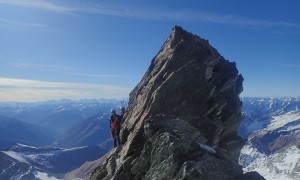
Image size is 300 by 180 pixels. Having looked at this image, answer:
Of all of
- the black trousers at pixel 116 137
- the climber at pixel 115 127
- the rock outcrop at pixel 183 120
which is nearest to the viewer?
the rock outcrop at pixel 183 120

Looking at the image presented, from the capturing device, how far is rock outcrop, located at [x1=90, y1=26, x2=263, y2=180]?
1058 inches

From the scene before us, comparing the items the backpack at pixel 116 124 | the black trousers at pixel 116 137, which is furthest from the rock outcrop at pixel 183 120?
the black trousers at pixel 116 137

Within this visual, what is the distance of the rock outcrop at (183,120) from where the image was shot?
26875mm

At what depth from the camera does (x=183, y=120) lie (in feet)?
109

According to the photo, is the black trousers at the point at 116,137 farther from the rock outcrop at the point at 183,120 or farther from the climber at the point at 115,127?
the rock outcrop at the point at 183,120

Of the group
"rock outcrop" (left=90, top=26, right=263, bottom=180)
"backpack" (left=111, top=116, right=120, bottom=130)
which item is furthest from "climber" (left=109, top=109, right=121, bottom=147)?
"rock outcrop" (left=90, top=26, right=263, bottom=180)

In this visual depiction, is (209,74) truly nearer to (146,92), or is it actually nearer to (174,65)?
(174,65)

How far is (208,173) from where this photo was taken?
25094mm

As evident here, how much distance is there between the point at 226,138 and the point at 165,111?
1104 centimetres

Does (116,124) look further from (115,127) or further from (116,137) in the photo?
(116,137)

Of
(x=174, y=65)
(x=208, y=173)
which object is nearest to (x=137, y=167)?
(x=208, y=173)

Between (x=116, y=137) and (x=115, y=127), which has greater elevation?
(x=115, y=127)

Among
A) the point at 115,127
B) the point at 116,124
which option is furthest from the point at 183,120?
the point at 116,124

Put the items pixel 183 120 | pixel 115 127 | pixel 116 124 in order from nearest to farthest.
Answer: pixel 183 120
pixel 115 127
pixel 116 124
